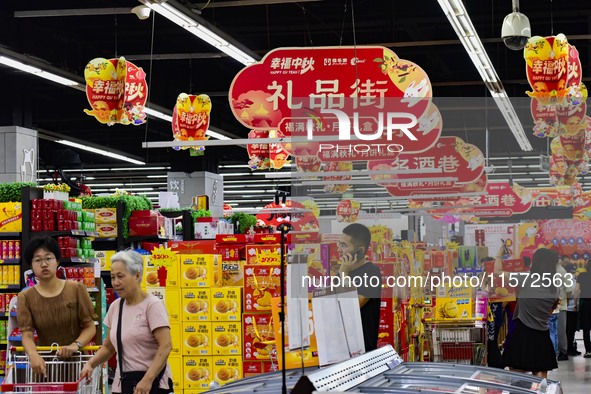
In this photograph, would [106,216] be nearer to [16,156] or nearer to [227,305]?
[227,305]

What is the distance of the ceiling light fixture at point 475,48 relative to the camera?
10.3 metres

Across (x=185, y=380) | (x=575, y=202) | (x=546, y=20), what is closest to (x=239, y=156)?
(x=575, y=202)

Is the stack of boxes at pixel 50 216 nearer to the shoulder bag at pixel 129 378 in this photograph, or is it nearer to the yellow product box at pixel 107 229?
the yellow product box at pixel 107 229

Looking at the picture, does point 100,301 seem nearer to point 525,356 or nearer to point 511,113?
point 525,356

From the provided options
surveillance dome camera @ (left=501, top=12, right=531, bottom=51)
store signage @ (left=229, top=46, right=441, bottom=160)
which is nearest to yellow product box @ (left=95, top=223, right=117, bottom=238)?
store signage @ (left=229, top=46, right=441, bottom=160)

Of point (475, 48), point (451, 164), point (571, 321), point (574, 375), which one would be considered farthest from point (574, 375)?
point (475, 48)

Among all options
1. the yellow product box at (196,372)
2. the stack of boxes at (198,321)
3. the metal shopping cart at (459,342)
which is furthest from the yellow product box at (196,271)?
the metal shopping cart at (459,342)

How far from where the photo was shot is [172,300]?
362 inches

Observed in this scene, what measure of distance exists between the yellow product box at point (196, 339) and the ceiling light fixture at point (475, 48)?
418 cm

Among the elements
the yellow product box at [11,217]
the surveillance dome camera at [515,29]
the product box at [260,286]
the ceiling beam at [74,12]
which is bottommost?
the product box at [260,286]

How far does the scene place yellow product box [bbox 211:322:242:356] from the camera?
9.05 metres

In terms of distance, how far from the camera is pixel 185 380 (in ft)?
30.0

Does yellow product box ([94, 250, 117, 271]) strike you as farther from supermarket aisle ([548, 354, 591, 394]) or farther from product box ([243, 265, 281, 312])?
supermarket aisle ([548, 354, 591, 394])

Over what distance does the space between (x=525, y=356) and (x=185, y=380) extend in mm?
3385
